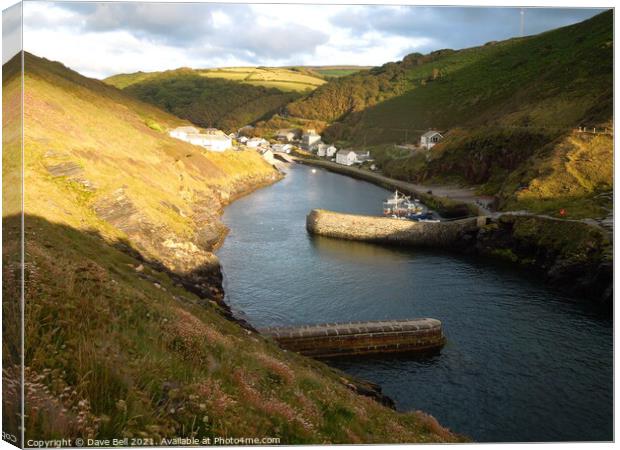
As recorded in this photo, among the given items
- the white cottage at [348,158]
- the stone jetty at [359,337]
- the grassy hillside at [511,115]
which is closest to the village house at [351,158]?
the white cottage at [348,158]

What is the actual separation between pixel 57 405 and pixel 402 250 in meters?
53.8

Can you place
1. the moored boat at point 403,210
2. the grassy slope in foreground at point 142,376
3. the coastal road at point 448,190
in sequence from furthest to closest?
the moored boat at point 403,210 → the coastal road at point 448,190 → the grassy slope in foreground at point 142,376

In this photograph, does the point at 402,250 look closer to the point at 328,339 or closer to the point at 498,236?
the point at 498,236

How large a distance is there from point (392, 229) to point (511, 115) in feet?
169

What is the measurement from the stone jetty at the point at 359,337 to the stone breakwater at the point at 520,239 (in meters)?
15.9

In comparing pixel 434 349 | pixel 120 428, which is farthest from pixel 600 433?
pixel 120 428

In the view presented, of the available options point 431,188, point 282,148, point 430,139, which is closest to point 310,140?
point 282,148

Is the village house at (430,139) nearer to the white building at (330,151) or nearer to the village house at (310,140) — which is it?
the white building at (330,151)

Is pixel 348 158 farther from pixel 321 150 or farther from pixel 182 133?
pixel 182 133

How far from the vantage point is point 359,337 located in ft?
109

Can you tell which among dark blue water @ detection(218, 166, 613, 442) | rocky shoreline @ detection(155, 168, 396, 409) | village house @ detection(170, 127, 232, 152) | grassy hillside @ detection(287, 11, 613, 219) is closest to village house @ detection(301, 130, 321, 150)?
grassy hillside @ detection(287, 11, 613, 219)

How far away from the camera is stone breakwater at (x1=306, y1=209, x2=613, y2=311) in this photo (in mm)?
43500

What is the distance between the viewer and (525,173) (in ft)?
235

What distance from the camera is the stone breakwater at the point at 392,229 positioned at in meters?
63.2
